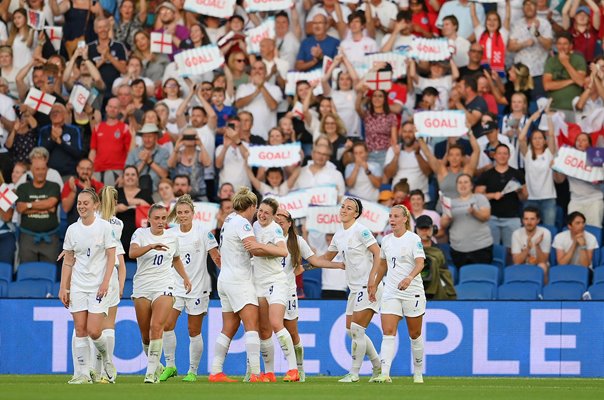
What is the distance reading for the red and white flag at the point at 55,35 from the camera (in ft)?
84.4

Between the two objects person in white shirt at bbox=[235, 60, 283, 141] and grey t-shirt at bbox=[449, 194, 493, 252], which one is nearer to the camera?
grey t-shirt at bbox=[449, 194, 493, 252]

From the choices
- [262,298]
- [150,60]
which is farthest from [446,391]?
[150,60]

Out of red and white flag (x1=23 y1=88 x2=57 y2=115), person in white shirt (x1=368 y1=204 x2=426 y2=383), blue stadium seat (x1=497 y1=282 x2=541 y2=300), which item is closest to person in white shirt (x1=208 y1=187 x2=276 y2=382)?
person in white shirt (x1=368 y1=204 x2=426 y2=383)

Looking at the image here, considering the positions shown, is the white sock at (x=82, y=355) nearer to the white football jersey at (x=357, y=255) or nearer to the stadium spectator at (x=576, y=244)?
the white football jersey at (x=357, y=255)

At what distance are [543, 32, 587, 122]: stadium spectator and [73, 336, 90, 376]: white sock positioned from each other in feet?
38.1

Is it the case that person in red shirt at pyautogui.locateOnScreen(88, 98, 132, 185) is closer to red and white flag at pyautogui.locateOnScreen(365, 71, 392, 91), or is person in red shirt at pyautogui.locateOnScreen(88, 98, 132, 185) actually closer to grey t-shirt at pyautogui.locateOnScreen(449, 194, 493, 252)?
red and white flag at pyautogui.locateOnScreen(365, 71, 392, 91)

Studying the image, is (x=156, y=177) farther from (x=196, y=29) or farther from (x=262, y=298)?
(x=262, y=298)

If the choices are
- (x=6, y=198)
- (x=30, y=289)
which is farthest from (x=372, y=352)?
(x=6, y=198)

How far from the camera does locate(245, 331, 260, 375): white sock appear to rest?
54.8 feet

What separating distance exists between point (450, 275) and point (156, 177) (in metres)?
5.67

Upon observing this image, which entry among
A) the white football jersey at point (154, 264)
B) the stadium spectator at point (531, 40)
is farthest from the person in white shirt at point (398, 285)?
the stadium spectator at point (531, 40)

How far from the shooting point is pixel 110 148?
23.7m

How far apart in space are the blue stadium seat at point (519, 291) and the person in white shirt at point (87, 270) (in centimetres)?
796

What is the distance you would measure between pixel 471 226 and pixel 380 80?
3355 mm
